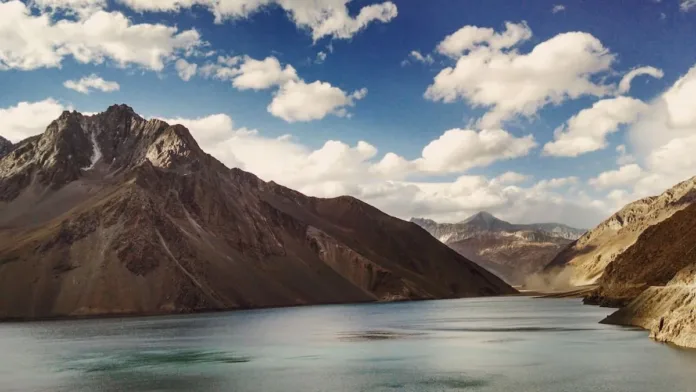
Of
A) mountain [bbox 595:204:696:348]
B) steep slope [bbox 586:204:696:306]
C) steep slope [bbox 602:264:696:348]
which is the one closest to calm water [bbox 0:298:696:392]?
steep slope [bbox 602:264:696:348]

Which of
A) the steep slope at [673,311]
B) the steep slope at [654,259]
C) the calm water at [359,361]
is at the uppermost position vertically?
the steep slope at [654,259]

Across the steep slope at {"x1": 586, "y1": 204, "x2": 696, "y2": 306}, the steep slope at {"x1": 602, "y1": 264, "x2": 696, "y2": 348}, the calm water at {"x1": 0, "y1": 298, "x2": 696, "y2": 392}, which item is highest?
the steep slope at {"x1": 586, "y1": 204, "x2": 696, "y2": 306}

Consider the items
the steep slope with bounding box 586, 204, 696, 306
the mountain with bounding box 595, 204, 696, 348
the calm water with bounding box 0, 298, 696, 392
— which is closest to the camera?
the calm water with bounding box 0, 298, 696, 392

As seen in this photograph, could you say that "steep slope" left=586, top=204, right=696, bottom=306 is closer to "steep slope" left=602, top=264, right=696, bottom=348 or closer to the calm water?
the calm water

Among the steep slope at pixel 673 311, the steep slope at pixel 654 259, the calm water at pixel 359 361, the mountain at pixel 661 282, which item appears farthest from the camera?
the steep slope at pixel 654 259

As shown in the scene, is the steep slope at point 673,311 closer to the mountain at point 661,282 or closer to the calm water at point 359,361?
the mountain at point 661,282

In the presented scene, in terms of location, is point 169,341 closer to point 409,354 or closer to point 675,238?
point 409,354

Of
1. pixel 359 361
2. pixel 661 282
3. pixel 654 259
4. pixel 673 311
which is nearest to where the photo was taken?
pixel 359 361

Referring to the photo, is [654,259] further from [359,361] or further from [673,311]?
[359,361]

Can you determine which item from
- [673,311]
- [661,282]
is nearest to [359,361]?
[673,311]

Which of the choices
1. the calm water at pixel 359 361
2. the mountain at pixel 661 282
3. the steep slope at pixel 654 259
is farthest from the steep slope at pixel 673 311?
the steep slope at pixel 654 259
